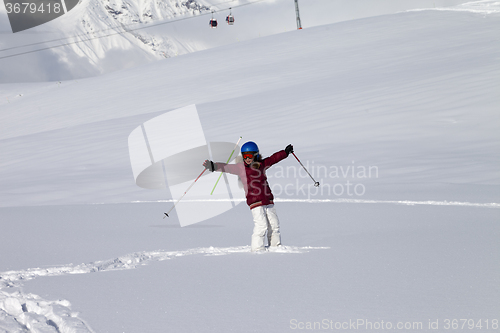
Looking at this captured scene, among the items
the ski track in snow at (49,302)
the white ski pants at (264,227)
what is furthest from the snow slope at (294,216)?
the white ski pants at (264,227)

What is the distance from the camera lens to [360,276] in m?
3.40

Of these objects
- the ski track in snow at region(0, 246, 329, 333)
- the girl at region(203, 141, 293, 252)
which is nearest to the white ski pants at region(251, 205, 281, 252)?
the girl at region(203, 141, 293, 252)

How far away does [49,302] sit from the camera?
3172 millimetres

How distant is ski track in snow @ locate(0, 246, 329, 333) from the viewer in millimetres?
2842

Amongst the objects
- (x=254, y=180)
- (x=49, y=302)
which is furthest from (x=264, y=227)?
(x=49, y=302)

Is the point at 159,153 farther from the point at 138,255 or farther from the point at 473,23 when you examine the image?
the point at 473,23

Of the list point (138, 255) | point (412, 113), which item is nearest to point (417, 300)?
point (138, 255)

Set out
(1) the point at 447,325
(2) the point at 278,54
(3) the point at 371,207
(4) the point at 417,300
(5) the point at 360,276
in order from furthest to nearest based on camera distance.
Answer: (2) the point at 278,54, (3) the point at 371,207, (5) the point at 360,276, (4) the point at 417,300, (1) the point at 447,325

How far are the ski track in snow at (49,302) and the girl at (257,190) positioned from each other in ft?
0.90

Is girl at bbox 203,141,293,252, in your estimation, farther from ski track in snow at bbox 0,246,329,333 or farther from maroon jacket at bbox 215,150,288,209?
ski track in snow at bbox 0,246,329,333

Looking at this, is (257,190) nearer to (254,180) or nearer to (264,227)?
(254,180)

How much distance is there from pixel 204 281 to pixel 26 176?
9.58 meters

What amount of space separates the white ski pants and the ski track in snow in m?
0.21

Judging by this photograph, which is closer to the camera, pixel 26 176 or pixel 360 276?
pixel 360 276
